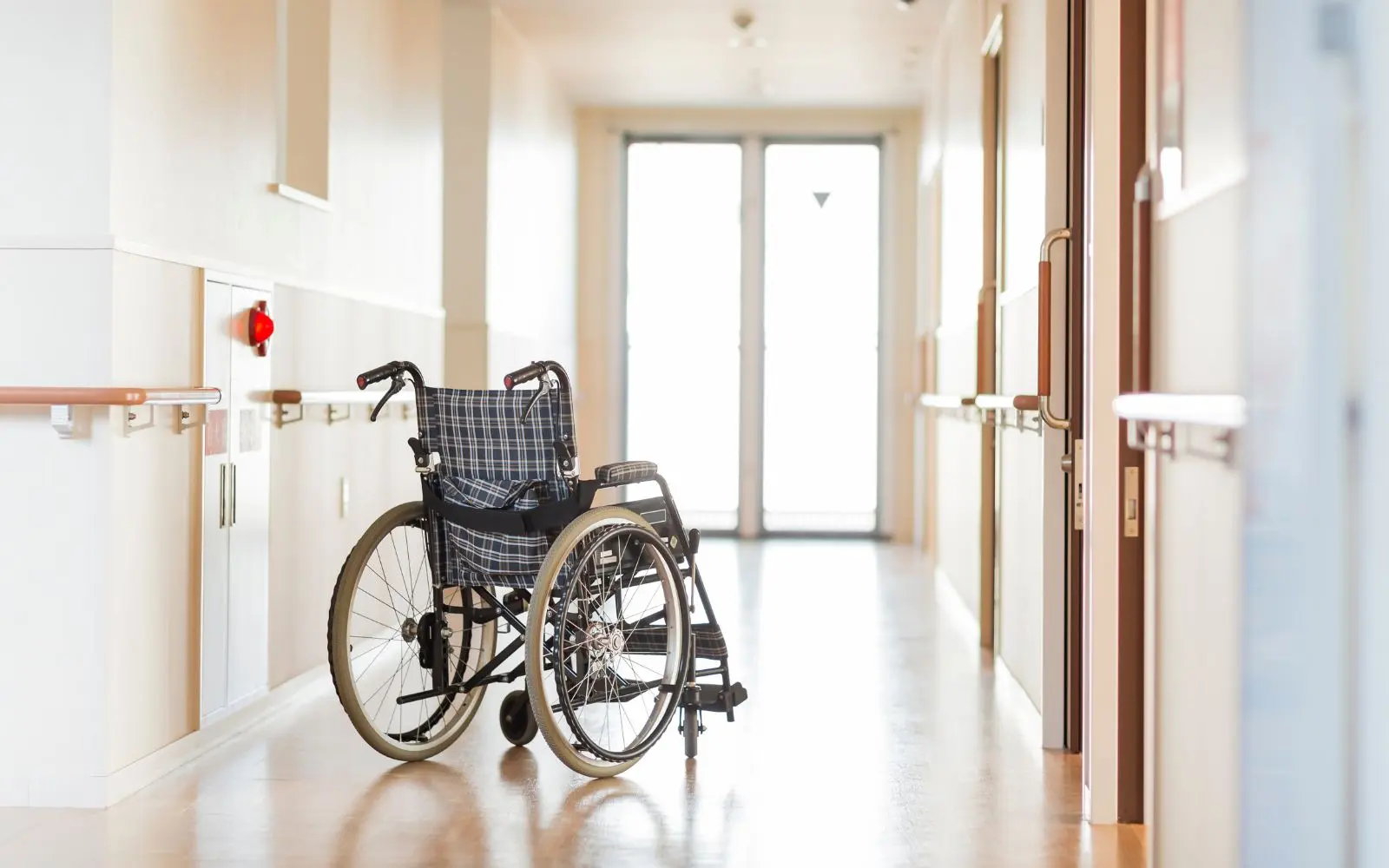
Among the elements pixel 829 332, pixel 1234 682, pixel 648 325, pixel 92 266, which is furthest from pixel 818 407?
pixel 1234 682

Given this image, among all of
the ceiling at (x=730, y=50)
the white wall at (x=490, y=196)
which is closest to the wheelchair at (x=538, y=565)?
the white wall at (x=490, y=196)

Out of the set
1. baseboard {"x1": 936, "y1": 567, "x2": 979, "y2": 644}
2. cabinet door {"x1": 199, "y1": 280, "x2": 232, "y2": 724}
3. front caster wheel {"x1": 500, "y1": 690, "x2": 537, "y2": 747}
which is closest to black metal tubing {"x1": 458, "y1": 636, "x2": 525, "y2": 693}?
front caster wheel {"x1": 500, "y1": 690, "x2": 537, "y2": 747}

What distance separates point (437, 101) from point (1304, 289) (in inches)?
209

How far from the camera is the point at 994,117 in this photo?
5.84 metres

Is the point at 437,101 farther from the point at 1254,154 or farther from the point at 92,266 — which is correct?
the point at 1254,154

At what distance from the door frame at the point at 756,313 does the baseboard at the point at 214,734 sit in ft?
17.9

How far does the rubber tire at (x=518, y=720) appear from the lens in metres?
3.91

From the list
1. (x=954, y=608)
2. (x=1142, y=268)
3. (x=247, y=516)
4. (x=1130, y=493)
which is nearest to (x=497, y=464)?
(x=247, y=516)

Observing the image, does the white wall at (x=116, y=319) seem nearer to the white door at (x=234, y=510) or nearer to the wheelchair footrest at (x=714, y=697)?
the white door at (x=234, y=510)

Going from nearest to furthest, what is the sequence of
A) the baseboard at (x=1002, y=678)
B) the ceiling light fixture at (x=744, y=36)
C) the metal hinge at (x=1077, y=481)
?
the metal hinge at (x=1077, y=481), the baseboard at (x=1002, y=678), the ceiling light fixture at (x=744, y=36)

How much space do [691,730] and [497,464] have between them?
842 mm

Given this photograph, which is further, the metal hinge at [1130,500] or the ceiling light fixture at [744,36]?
the ceiling light fixture at [744,36]

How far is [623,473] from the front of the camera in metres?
3.58

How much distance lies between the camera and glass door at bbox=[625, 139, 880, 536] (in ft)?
33.5
